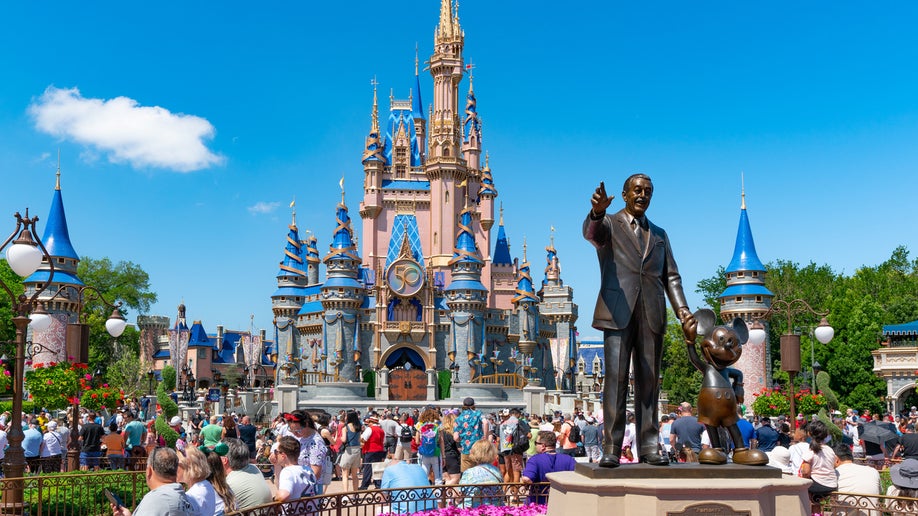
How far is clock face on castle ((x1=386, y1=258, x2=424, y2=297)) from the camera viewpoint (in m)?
51.6

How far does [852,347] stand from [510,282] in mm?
21405

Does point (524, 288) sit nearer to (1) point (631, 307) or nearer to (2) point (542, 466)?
(2) point (542, 466)

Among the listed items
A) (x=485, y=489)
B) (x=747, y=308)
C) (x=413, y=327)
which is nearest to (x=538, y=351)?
(x=413, y=327)

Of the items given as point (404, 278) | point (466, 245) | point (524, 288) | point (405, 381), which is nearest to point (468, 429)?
point (405, 381)

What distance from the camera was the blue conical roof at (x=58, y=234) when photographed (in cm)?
4588

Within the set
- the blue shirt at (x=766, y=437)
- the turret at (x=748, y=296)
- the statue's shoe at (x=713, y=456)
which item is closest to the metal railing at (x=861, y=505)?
the statue's shoe at (x=713, y=456)

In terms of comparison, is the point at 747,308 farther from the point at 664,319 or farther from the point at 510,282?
the point at 664,319

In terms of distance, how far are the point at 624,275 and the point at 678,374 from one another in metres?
58.9

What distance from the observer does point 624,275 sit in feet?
25.1

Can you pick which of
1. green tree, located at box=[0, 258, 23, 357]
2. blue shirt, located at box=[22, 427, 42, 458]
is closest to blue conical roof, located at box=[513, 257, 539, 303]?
green tree, located at box=[0, 258, 23, 357]

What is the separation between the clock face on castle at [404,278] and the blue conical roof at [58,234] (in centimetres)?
1717

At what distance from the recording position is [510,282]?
59.5m

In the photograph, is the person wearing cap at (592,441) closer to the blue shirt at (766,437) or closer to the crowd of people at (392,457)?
the crowd of people at (392,457)

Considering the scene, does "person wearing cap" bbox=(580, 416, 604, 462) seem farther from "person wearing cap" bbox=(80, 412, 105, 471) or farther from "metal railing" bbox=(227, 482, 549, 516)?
"person wearing cap" bbox=(80, 412, 105, 471)
